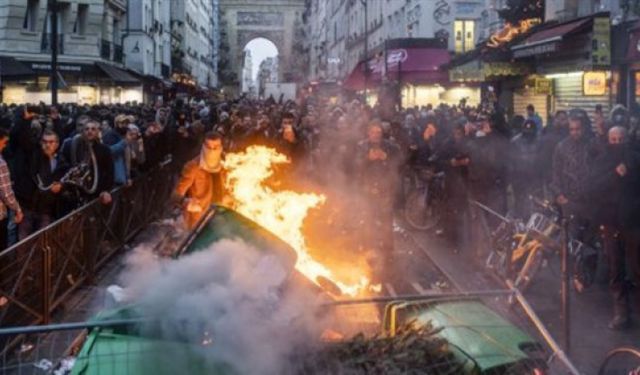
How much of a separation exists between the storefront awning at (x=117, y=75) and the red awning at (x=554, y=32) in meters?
19.9

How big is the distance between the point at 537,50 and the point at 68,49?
85.9ft

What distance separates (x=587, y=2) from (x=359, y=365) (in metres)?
18.2

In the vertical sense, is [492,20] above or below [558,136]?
above

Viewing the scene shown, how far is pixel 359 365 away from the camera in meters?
4.09

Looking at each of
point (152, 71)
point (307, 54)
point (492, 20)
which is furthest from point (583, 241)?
point (307, 54)

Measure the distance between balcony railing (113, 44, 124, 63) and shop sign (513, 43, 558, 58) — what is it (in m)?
28.3

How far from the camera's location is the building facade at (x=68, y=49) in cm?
3297

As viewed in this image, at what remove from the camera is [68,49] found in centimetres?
3884

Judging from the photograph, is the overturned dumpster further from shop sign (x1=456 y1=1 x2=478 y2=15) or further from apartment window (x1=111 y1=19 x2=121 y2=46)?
apartment window (x1=111 y1=19 x2=121 y2=46)

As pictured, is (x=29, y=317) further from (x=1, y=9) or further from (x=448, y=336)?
(x=1, y=9)

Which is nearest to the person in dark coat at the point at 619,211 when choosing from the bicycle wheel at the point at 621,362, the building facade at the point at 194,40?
the bicycle wheel at the point at 621,362

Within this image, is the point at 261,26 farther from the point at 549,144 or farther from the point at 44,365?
the point at 44,365

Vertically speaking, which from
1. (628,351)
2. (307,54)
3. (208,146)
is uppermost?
(307,54)

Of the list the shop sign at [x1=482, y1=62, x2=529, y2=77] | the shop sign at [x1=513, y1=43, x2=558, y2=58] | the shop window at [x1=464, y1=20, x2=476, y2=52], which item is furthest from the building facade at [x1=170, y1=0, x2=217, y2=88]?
the shop sign at [x1=513, y1=43, x2=558, y2=58]
